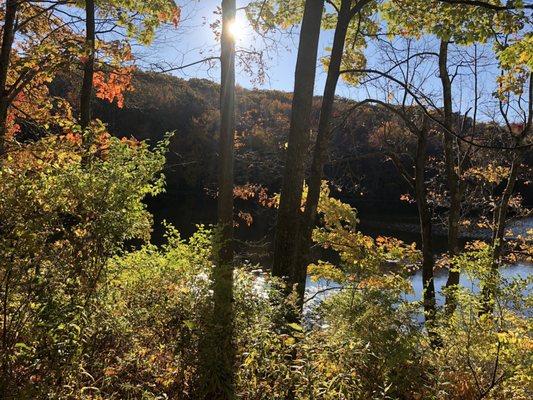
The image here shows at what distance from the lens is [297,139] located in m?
5.77

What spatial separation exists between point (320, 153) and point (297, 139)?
1125mm

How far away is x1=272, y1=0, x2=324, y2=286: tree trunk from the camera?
226 inches

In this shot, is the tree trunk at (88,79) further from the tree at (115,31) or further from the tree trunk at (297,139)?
the tree trunk at (297,139)

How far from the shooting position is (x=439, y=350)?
4.75m

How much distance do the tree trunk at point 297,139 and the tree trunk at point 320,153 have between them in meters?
0.81

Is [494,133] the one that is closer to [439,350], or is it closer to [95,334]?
[439,350]

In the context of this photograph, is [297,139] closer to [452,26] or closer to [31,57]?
[452,26]

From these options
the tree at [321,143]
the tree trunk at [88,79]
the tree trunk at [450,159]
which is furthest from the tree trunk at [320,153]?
the tree trunk at [88,79]

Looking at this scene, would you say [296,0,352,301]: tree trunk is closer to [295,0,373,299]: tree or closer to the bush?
[295,0,373,299]: tree

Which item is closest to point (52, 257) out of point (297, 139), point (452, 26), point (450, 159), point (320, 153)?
Answer: point (297, 139)

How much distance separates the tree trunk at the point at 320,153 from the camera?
21.7ft

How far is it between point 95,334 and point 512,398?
11.7 ft

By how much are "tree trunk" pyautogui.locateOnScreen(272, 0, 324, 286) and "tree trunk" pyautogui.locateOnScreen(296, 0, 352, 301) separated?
81 centimetres

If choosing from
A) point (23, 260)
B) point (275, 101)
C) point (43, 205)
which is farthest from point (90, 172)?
point (275, 101)
